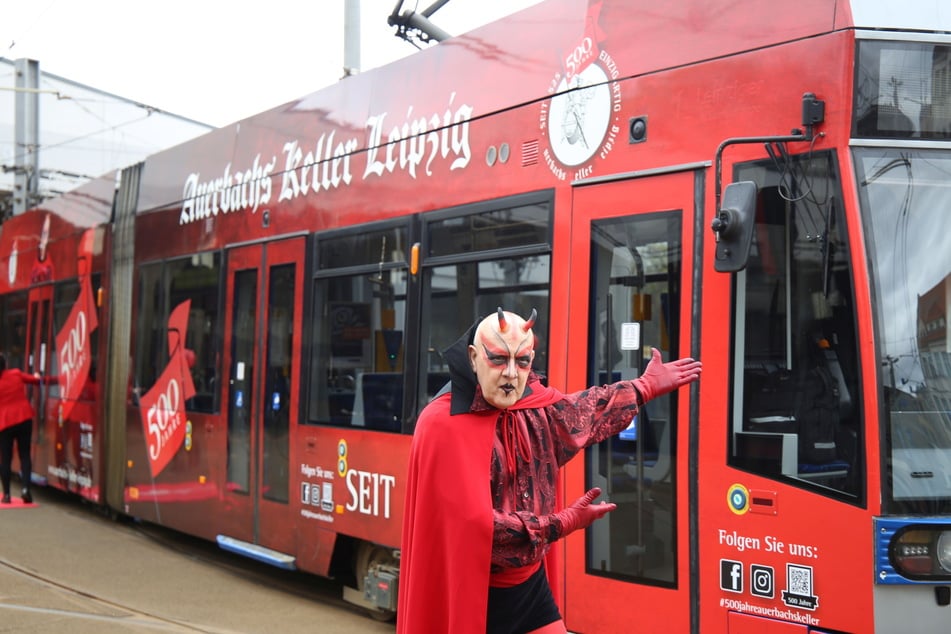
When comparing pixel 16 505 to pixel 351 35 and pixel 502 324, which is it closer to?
pixel 351 35

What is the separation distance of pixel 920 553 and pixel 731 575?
2.57 feet

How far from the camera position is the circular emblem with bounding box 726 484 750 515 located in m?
4.45

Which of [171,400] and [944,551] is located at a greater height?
[171,400]

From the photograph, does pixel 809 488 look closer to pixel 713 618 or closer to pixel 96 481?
pixel 713 618

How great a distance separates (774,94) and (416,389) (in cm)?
282

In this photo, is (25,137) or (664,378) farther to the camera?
(25,137)

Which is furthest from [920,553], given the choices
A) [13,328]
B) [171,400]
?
[13,328]

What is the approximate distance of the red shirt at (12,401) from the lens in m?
12.4

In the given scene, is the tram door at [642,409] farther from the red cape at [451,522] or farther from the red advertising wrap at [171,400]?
the red advertising wrap at [171,400]

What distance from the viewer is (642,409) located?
16.3 feet

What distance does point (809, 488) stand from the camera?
4.25 meters

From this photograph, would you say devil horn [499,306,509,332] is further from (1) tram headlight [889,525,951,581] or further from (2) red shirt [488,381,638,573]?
(1) tram headlight [889,525,951,581]

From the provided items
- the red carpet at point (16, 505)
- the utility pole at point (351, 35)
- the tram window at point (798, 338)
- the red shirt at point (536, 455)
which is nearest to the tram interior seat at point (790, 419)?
the tram window at point (798, 338)

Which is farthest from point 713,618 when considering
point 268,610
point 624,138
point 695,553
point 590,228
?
point 268,610
